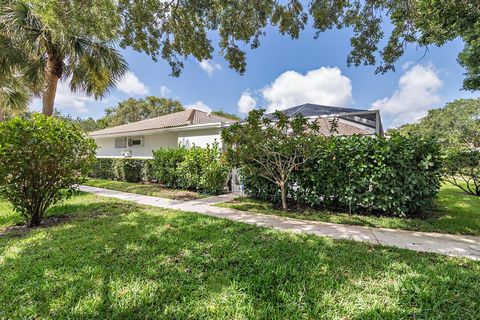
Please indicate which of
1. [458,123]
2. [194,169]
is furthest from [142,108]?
[458,123]

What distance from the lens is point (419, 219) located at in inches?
211

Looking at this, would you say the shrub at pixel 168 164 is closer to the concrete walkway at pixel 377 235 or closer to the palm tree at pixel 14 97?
the concrete walkway at pixel 377 235

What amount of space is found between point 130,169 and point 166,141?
3.72 metres

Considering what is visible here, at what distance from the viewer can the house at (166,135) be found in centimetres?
1264

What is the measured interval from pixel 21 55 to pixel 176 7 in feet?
25.9

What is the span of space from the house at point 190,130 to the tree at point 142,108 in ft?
56.4

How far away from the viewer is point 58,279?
9.17 ft

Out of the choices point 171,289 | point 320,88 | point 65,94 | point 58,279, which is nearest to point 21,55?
point 65,94

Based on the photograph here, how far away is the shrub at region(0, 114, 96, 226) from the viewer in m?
4.35

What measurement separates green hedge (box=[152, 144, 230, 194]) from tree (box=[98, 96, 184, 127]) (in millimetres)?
28944

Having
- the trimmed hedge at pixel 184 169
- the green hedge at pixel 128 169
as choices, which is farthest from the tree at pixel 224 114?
the trimmed hedge at pixel 184 169

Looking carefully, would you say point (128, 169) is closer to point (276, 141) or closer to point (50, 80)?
point (50, 80)

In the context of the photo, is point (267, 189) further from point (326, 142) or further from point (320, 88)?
point (320, 88)

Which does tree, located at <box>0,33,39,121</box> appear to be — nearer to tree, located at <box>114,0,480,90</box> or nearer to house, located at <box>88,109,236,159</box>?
house, located at <box>88,109,236,159</box>
